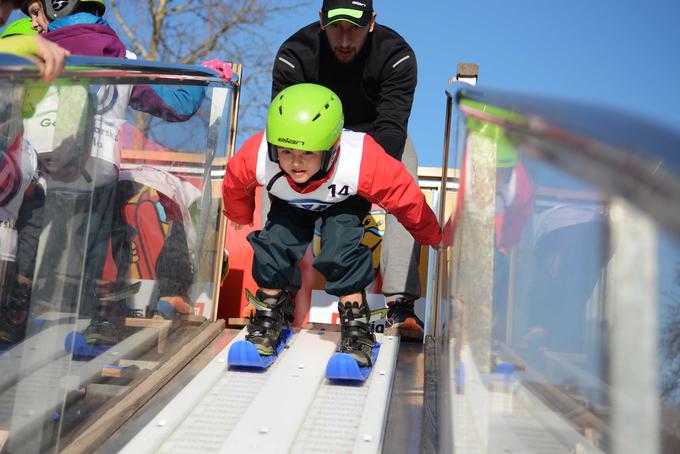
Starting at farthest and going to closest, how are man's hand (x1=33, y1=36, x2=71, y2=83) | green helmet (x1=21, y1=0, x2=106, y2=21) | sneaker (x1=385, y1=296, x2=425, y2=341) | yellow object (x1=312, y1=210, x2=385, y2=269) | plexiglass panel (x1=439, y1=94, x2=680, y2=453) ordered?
yellow object (x1=312, y1=210, x2=385, y2=269), sneaker (x1=385, y1=296, x2=425, y2=341), green helmet (x1=21, y1=0, x2=106, y2=21), man's hand (x1=33, y1=36, x2=71, y2=83), plexiglass panel (x1=439, y1=94, x2=680, y2=453)

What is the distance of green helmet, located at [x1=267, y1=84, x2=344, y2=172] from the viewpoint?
3447mm

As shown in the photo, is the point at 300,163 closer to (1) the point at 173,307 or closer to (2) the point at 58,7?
(1) the point at 173,307

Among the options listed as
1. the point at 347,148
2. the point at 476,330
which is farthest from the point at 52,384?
the point at 347,148

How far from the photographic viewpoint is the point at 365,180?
3658mm

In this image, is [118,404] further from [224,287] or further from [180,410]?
[224,287]

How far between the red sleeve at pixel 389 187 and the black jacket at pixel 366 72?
604 mm

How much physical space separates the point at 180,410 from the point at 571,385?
2.04 meters

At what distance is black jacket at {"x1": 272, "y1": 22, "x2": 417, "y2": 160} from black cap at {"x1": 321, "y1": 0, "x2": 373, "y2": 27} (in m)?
0.28

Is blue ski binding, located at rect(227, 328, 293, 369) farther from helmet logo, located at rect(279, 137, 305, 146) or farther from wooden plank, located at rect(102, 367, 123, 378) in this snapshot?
helmet logo, located at rect(279, 137, 305, 146)

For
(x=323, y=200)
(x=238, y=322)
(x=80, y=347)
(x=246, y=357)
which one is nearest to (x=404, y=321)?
(x=238, y=322)

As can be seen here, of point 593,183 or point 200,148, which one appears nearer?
point 593,183

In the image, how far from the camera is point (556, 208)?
1.56m

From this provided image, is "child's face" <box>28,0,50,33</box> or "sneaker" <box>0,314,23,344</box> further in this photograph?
"child's face" <box>28,0,50,33</box>

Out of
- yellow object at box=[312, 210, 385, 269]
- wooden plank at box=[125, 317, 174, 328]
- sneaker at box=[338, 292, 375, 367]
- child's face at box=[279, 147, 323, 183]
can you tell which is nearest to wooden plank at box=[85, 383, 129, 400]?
wooden plank at box=[125, 317, 174, 328]
